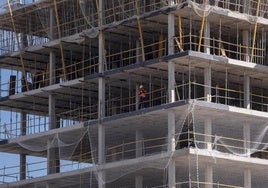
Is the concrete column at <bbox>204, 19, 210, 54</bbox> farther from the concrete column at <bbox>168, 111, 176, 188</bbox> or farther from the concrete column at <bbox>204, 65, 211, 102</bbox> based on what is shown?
the concrete column at <bbox>168, 111, 176, 188</bbox>

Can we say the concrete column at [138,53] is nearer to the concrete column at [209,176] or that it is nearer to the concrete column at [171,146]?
the concrete column at [171,146]

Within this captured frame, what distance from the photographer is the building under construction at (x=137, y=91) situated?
75.9 metres

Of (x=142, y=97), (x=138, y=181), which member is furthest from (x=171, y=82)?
(x=138, y=181)

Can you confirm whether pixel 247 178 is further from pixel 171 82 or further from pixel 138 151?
pixel 171 82

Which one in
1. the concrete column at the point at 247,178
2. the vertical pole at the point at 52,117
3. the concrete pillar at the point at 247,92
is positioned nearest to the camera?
the concrete column at the point at 247,178

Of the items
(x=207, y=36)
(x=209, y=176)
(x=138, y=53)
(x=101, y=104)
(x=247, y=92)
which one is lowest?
(x=209, y=176)

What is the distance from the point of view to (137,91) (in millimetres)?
→ 81125

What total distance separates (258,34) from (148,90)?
751cm

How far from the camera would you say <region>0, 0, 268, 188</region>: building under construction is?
7594 centimetres

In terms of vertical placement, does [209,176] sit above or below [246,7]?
→ below

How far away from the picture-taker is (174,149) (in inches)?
2921

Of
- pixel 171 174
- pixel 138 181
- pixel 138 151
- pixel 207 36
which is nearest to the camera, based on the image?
pixel 171 174

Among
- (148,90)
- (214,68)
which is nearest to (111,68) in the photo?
(148,90)

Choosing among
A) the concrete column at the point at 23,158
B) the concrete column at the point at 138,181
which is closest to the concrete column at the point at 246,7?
the concrete column at the point at 138,181
